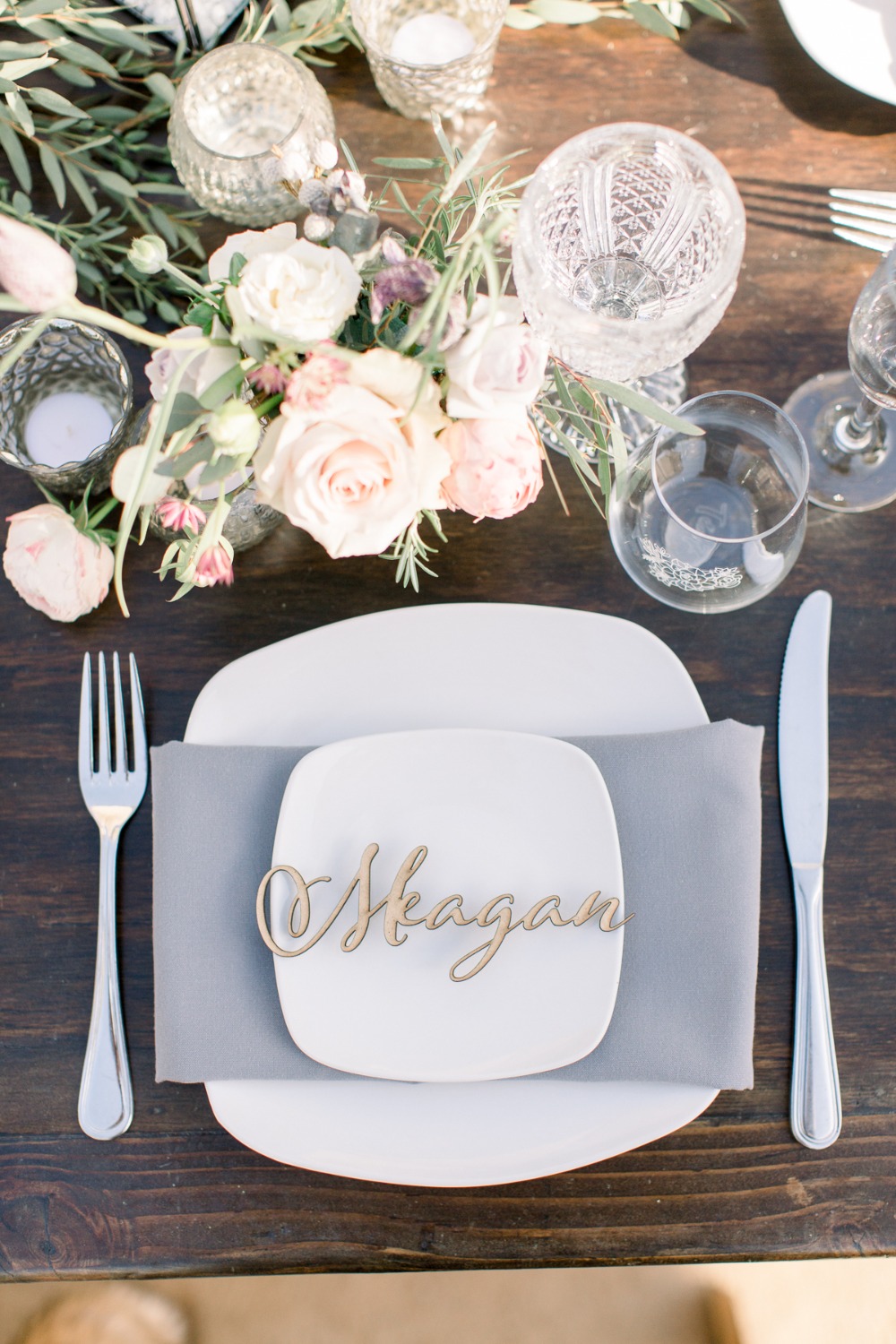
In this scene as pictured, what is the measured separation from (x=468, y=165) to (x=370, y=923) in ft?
1.49

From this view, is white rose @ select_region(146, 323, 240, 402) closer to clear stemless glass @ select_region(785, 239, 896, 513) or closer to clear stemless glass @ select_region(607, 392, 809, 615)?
clear stemless glass @ select_region(607, 392, 809, 615)

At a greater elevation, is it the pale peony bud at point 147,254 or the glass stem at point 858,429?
the pale peony bud at point 147,254

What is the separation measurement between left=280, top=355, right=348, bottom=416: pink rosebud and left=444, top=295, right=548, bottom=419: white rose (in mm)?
55

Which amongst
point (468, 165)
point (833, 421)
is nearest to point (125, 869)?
point (468, 165)

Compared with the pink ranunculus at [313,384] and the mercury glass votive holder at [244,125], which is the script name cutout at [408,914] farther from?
the mercury glass votive holder at [244,125]

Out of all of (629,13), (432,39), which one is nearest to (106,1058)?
(432,39)

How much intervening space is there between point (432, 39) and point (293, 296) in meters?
0.43

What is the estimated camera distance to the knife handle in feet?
2.13

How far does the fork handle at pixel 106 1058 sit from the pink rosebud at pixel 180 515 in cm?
31

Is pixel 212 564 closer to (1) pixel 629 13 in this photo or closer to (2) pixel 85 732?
(2) pixel 85 732

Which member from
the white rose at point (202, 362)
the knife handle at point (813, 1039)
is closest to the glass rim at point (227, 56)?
the white rose at point (202, 362)

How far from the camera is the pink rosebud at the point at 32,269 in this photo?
37 cm

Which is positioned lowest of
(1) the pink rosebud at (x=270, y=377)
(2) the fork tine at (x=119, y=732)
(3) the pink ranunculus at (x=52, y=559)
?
(2) the fork tine at (x=119, y=732)

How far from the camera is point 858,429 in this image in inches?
28.1
